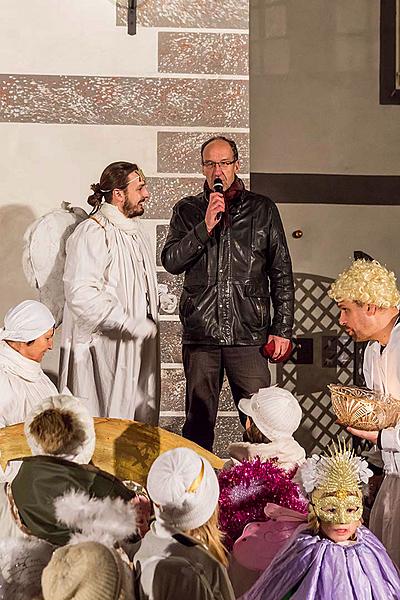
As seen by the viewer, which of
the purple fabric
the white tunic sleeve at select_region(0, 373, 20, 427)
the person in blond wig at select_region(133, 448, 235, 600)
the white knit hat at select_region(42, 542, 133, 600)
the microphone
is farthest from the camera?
the microphone

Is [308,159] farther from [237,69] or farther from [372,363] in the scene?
[372,363]

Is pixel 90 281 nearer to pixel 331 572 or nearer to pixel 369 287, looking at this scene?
pixel 369 287

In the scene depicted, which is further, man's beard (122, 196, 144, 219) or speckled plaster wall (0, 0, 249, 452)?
speckled plaster wall (0, 0, 249, 452)

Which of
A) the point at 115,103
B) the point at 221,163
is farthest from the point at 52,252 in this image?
the point at 221,163

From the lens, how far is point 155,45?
575 centimetres

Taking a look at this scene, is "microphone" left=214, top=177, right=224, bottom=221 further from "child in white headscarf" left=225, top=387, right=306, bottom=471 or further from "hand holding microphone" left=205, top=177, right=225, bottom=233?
"child in white headscarf" left=225, top=387, right=306, bottom=471

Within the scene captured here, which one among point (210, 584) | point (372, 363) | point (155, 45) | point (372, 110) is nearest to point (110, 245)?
point (155, 45)

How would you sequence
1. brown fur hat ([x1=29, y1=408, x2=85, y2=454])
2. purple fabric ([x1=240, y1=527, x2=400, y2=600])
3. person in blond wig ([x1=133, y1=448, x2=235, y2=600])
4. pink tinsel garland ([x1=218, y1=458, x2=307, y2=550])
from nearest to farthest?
person in blond wig ([x1=133, y1=448, x2=235, y2=600]) → purple fabric ([x1=240, y1=527, x2=400, y2=600]) → brown fur hat ([x1=29, y1=408, x2=85, y2=454]) → pink tinsel garland ([x1=218, y1=458, x2=307, y2=550])

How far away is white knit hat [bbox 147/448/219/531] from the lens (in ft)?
9.75

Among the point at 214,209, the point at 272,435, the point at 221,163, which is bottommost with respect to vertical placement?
the point at 272,435

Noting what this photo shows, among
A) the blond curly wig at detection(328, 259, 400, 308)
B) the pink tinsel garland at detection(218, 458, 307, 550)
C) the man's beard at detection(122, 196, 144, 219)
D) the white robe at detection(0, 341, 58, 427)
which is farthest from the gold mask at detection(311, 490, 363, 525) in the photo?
the man's beard at detection(122, 196, 144, 219)

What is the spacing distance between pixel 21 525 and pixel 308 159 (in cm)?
538

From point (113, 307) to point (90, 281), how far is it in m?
0.18

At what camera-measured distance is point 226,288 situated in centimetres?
536
